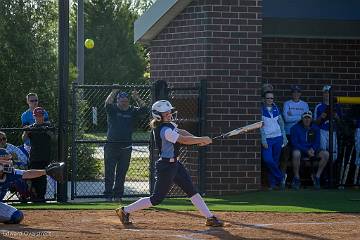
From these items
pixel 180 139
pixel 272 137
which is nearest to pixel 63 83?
pixel 272 137

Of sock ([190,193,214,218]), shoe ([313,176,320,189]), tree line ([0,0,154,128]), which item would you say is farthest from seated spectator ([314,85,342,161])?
tree line ([0,0,154,128])

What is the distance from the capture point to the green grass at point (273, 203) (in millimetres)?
14961

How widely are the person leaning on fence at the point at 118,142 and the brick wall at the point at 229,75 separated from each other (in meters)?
1.44

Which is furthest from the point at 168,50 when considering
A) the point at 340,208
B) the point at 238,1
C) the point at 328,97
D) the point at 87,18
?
the point at 87,18

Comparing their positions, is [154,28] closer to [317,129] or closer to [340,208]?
[317,129]

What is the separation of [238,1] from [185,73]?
1633mm

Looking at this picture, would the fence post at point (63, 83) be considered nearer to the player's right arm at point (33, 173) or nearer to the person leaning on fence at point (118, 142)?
the person leaning on fence at point (118, 142)

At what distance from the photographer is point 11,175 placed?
1352 centimetres

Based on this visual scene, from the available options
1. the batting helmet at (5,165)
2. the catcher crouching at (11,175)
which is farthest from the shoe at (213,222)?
the batting helmet at (5,165)

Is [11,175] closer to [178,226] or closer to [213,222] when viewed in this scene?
[178,226]

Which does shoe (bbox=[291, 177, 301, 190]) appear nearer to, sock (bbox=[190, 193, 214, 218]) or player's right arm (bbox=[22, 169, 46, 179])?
sock (bbox=[190, 193, 214, 218])

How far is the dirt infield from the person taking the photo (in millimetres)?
11750

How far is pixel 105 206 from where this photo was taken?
15.5m

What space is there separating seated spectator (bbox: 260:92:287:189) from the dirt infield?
3381 millimetres
